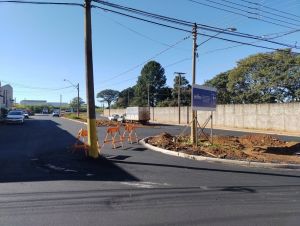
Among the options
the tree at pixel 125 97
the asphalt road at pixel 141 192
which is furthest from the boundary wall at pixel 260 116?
the tree at pixel 125 97

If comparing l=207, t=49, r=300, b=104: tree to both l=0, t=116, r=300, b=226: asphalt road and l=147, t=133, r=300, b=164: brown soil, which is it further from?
l=0, t=116, r=300, b=226: asphalt road

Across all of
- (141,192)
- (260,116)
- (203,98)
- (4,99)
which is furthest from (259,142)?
(4,99)

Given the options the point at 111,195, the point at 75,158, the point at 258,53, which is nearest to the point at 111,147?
the point at 75,158

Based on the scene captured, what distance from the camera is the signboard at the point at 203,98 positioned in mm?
20827

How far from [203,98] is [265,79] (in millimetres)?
44585

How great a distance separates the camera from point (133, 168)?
530 inches

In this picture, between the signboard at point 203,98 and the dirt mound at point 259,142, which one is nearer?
the signboard at point 203,98

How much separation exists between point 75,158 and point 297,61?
157 feet

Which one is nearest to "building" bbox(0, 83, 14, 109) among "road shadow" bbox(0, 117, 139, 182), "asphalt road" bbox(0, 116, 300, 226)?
"road shadow" bbox(0, 117, 139, 182)

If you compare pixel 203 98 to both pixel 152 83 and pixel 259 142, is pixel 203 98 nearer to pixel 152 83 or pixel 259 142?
pixel 259 142

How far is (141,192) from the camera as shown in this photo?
9.70 metres

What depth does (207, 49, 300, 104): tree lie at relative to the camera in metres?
58.5

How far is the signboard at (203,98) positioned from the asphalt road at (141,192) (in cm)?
563

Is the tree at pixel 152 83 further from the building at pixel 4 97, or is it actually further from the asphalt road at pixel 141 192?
the asphalt road at pixel 141 192
